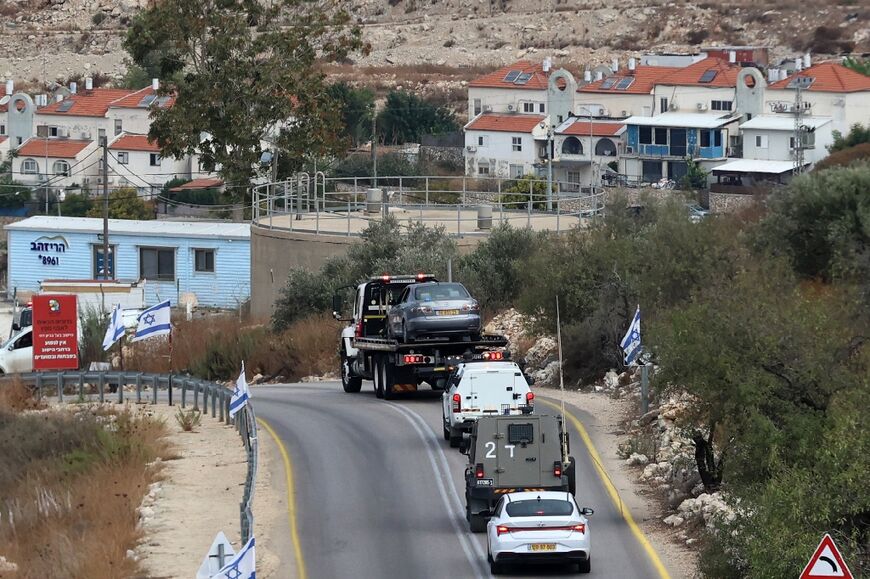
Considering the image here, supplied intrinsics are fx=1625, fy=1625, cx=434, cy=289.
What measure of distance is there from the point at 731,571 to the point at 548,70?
111407 mm

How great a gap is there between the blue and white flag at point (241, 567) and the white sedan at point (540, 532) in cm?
581

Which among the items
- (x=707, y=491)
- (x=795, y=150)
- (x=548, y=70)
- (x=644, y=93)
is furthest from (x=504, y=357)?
(x=548, y=70)

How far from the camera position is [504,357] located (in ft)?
103

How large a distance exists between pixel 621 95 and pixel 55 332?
82175mm

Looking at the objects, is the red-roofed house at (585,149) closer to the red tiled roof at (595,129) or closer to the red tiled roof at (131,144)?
the red tiled roof at (595,129)

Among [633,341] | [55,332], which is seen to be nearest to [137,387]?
[55,332]

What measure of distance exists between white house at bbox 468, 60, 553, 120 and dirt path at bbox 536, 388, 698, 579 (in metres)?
84.8

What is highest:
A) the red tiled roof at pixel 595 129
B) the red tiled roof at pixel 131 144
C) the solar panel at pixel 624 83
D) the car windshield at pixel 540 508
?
the solar panel at pixel 624 83

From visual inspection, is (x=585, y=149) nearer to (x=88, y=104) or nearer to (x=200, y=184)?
(x=200, y=184)

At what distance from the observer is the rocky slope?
Answer: 152 m

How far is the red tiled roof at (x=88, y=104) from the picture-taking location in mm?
124375

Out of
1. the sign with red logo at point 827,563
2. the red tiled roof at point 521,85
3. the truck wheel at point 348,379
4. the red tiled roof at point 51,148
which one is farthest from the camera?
the red tiled roof at point 521,85

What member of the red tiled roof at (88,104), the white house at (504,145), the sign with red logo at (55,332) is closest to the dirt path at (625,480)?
the sign with red logo at (55,332)

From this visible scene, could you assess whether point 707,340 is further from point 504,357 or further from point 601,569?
point 504,357
